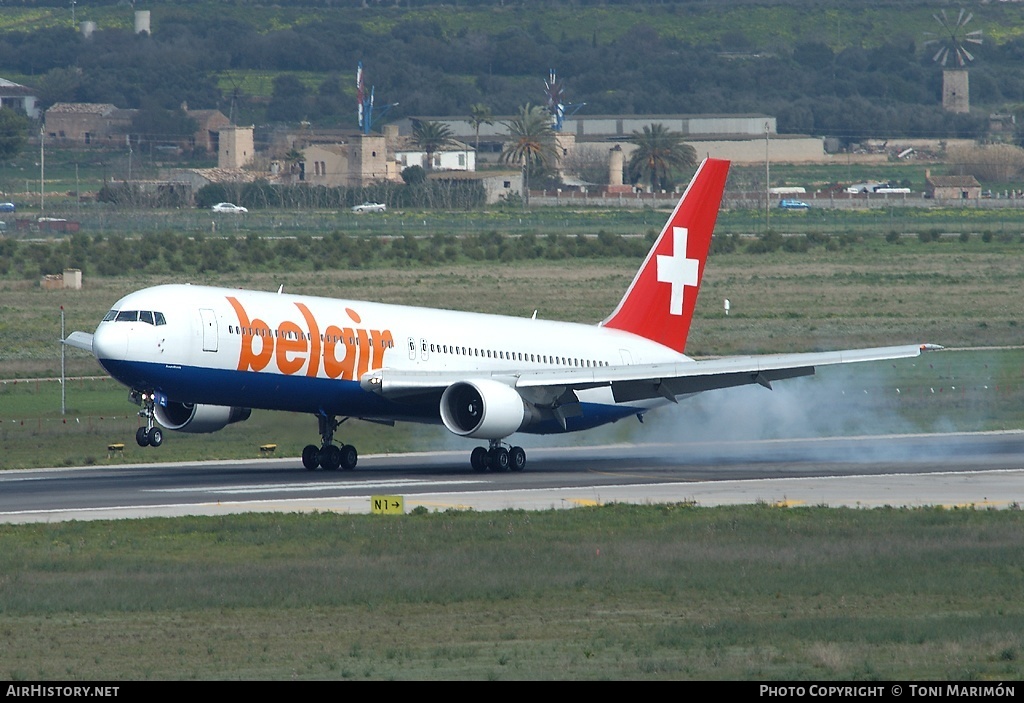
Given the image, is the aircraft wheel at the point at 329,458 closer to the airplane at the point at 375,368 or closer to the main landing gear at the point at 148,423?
the airplane at the point at 375,368

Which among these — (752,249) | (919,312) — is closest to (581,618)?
(919,312)

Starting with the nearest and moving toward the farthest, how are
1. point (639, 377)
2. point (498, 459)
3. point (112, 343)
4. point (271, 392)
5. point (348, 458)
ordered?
point (112, 343)
point (271, 392)
point (639, 377)
point (498, 459)
point (348, 458)

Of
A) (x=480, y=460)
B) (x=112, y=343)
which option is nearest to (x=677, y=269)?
(x=480, y=460)

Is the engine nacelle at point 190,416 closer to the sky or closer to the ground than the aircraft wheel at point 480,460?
closer to the sky

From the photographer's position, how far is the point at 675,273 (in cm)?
5622

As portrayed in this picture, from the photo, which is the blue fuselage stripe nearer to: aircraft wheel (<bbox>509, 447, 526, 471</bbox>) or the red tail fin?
aircraft wheel (<bbox>509, 447, 526, 471</bbox>)

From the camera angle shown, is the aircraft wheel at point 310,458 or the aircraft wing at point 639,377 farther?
the aircraft wheel at point 310,458

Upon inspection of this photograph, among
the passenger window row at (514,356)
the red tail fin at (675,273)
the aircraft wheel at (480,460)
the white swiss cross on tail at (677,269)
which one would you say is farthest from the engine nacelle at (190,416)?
the white swiss cross on tail at (677,269)

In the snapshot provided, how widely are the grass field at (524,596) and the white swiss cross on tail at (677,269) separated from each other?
61.2 ft

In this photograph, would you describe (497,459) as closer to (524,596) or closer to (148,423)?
(148,423)

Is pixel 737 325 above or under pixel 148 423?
under

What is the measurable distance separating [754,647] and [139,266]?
102 meters

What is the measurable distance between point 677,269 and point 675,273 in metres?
0.15

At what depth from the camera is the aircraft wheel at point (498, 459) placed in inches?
1911
